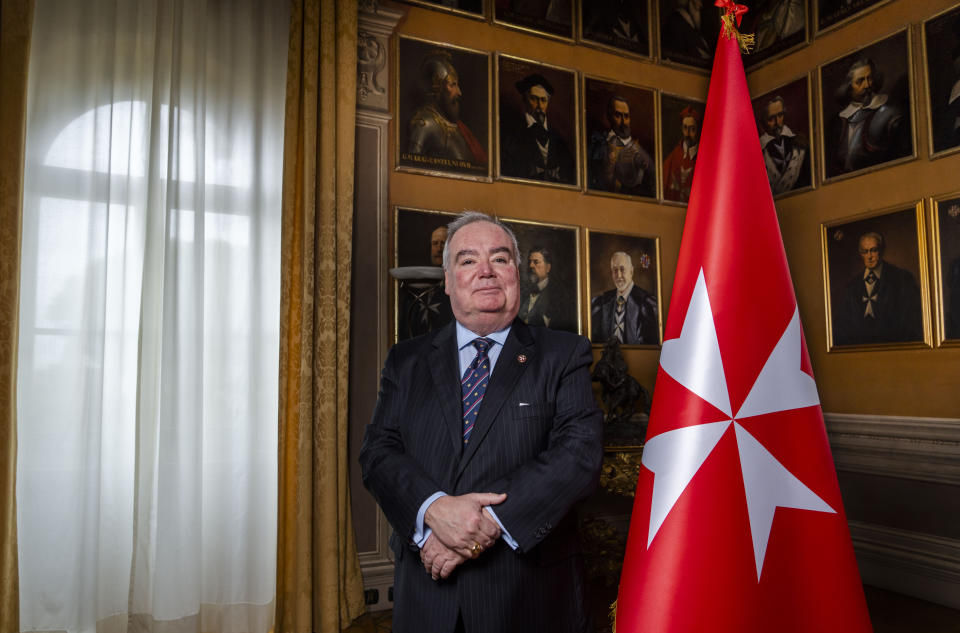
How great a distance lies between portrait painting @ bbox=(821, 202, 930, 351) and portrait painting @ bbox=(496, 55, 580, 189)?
7.35ft

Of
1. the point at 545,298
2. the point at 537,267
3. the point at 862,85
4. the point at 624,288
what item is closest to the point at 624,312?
the point at 624,288

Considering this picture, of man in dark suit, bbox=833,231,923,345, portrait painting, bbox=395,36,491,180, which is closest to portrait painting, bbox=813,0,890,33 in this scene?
man in dark suit, bbox=833,231,923,345

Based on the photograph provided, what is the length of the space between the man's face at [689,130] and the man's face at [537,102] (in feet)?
4.89

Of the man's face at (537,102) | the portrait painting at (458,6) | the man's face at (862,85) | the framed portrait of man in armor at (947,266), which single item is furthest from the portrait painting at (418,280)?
the framed portrait of man in armor at (947,266)

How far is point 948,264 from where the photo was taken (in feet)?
15.3

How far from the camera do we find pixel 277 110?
4.54 m

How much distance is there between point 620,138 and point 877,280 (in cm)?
239

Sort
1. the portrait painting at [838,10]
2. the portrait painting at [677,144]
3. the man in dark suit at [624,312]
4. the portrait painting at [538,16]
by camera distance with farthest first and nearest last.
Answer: the portrait painting at [677,144], the man in dark suit at [624,312], the portrait painting at [538,16], the portrait painting at [838,10]

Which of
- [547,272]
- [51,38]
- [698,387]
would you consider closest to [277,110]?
[51,38]

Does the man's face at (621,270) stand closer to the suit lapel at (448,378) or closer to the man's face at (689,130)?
the man's face at (689,130)

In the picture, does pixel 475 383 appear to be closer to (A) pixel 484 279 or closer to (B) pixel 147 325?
(A) pixel 484 279

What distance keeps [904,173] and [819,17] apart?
1.65 metres

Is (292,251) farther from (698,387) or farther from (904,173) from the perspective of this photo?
(904,173)

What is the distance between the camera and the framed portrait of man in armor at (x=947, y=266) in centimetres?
460
